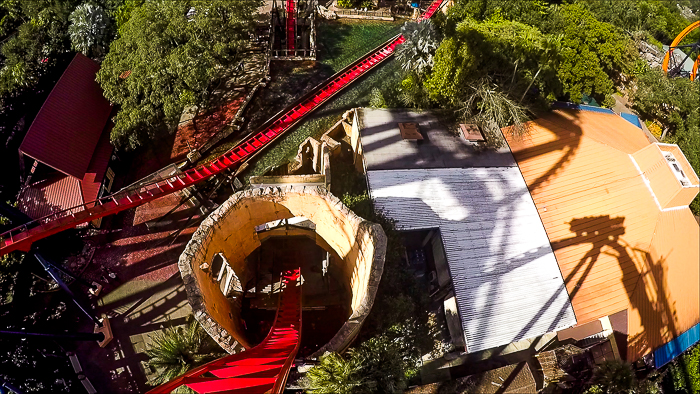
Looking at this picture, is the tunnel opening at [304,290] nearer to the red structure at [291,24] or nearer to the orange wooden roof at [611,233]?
the orange wooden roof at [611,233]

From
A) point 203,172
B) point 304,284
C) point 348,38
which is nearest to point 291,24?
point 348,38

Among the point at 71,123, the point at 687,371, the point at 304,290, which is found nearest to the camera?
the point at 687,371

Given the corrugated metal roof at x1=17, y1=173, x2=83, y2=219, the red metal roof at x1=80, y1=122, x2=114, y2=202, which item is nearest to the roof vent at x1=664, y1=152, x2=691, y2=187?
the red metal roof at x1=80, y1=122, x2=114, y2=202

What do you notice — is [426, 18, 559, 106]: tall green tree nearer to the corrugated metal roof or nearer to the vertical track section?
the vertical track section

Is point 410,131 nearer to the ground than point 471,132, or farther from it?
farther from it

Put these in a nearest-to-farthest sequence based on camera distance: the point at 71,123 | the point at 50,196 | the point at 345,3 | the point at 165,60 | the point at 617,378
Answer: the point at 617,378 → the point at 165,60 → the point at 50,196 → the point at 71,123 → the point at 345,3

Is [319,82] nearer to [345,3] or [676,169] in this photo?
[345,3]
